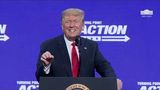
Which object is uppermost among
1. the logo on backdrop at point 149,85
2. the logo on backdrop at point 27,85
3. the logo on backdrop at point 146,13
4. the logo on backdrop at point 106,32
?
the logo on backdrop at point 146,13

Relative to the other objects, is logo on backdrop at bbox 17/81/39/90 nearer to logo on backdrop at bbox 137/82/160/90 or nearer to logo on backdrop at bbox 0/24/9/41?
logo on backdrop at bbox 0/24/9/41

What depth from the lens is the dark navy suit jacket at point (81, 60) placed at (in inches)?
94.7

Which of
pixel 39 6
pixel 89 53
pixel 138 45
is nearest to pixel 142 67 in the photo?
pixel 138 45

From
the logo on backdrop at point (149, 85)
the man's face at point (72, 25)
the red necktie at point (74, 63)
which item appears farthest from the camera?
the logo on backdrop at point (149, 85)

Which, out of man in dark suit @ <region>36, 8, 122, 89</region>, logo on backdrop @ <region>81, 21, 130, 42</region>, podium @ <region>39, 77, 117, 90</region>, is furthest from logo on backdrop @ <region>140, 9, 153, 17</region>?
podium @ <region>39, 77, 117, 90</region>

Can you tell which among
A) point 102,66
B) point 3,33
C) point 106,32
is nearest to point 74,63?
point 102,66

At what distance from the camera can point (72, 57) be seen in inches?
95.1

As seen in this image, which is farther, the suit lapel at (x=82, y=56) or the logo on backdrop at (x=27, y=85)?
the logo on backdrop at (x=27, y=85)

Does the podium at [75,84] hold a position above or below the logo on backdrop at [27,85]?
above

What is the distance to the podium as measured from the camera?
204 centimetres

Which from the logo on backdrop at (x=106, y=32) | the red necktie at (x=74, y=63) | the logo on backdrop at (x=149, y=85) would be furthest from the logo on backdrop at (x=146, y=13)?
the red necktie at (x=74, y=63)

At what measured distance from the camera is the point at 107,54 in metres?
4.06

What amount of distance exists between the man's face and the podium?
1.06 feet

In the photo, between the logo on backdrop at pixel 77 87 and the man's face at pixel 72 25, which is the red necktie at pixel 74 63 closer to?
the man's face at pixel 72 25
